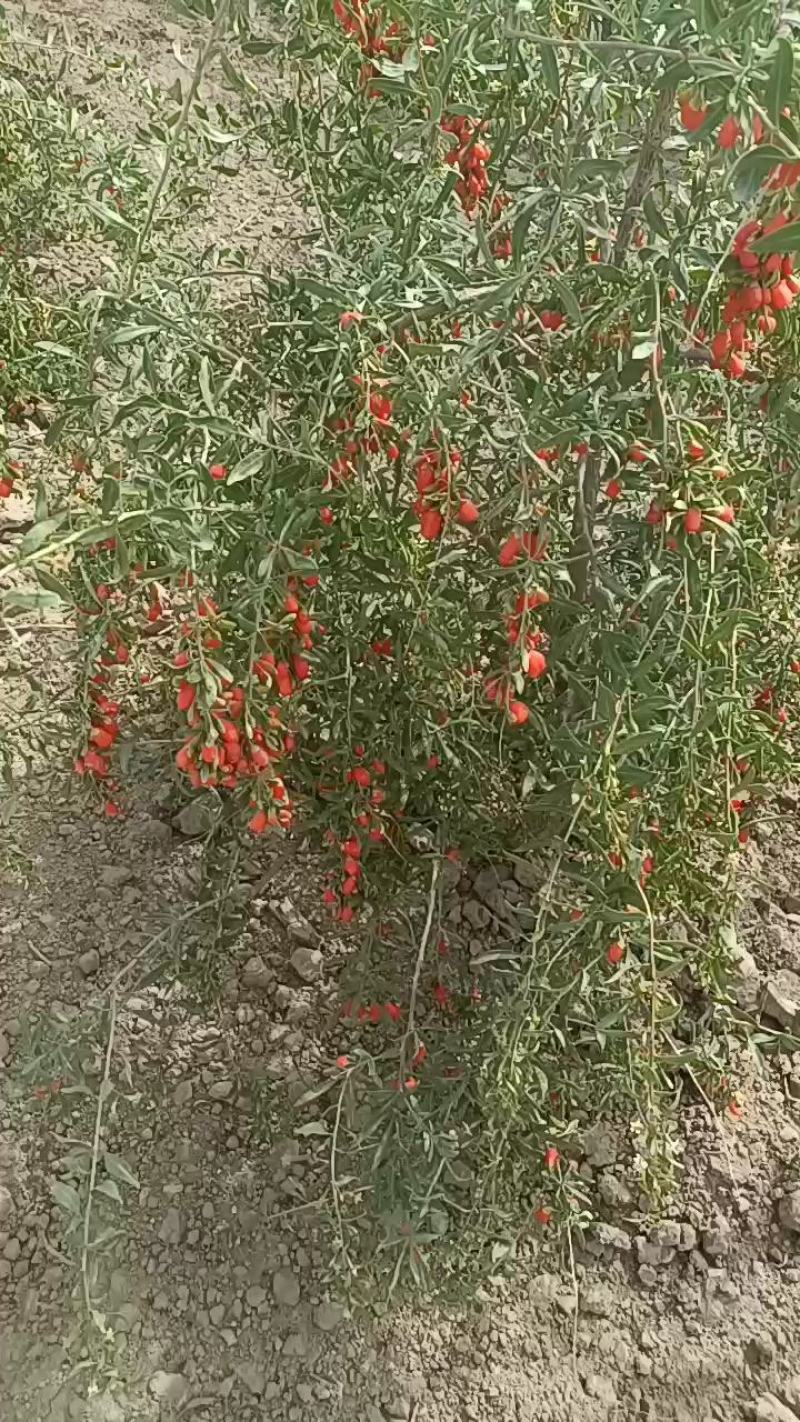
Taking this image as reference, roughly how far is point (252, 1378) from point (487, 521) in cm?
143

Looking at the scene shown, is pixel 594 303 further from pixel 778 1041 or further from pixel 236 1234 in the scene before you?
pixel 236 1234

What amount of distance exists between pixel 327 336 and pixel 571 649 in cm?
53

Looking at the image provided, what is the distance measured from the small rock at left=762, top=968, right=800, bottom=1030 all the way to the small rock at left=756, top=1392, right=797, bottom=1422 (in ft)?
2.08

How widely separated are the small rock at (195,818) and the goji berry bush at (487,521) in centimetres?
22

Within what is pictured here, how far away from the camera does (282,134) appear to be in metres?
1.85

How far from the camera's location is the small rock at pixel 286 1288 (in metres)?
2.10

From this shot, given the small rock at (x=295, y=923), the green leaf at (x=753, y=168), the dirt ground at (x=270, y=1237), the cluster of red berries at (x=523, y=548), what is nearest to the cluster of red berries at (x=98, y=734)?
the dirt ground at (x=270, y=1237)

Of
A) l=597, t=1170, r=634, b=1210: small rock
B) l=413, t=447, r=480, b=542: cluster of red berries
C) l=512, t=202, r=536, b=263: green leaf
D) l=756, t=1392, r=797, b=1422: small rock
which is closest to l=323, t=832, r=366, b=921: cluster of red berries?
l=413, t=447, r=480, b=542: cluster of red berries

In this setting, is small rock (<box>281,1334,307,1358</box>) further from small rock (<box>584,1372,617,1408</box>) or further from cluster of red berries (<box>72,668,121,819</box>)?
cluster of red berries (<box>72,668,121,819</box>)

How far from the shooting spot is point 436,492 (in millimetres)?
1471

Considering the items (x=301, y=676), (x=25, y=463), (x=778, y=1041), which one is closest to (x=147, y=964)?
(x=301, y=676)

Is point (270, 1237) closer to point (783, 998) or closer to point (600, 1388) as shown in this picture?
point (600, 1388)

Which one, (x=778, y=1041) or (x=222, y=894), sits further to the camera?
(x=222, y=894)

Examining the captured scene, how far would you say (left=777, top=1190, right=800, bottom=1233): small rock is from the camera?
2170 mm
